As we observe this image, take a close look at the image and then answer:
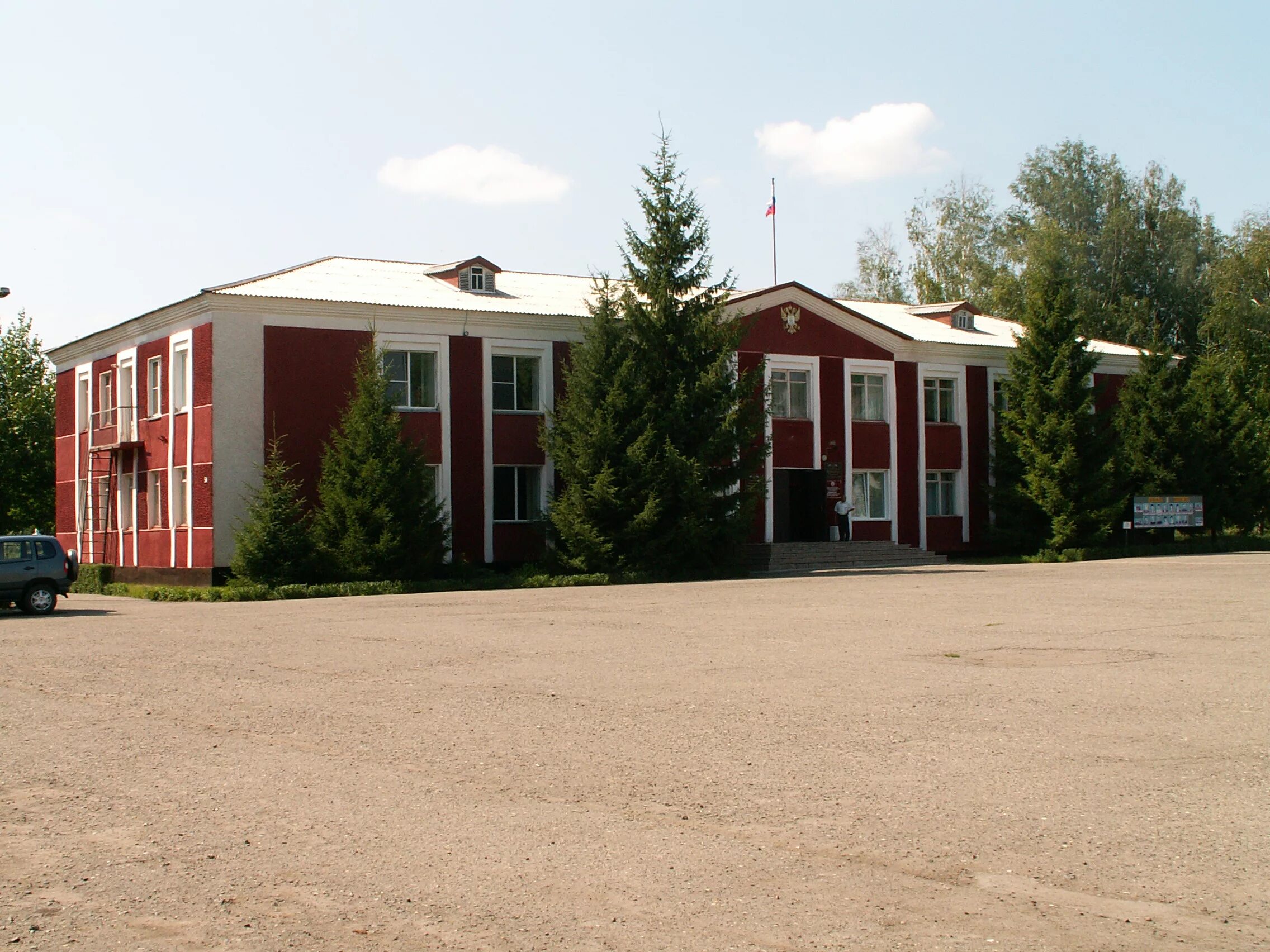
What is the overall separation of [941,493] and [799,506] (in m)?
6.14

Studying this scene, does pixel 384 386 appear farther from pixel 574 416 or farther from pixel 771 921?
pixel 771 921

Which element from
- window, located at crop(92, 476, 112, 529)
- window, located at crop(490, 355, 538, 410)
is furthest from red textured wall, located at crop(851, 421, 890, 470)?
window, located at crop(92, 476, 112, 529)

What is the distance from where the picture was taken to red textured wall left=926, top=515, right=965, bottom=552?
4372 cm

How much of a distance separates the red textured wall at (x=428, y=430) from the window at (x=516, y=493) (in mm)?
2031

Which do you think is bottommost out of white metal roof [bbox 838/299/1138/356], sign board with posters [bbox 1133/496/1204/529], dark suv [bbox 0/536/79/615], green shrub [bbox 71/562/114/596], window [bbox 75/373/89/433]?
green shrub [bbox 71/562/114/596]

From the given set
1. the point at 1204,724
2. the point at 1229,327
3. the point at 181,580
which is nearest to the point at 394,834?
the point at 1204,724

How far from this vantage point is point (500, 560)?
36.3 metres

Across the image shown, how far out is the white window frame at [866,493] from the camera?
4206 cm

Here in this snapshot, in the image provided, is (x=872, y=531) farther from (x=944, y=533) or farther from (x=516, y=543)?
(x=516, y=543)

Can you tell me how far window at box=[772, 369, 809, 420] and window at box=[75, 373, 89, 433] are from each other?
21.8 metres

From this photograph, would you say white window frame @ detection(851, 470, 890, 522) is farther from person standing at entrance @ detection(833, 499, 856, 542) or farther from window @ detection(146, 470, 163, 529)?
window @ detection(146, 470, 163, 529)

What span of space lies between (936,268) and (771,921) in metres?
66.7

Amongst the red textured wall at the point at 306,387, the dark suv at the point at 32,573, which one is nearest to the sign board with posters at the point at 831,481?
the red textured wall at the point at 306,387

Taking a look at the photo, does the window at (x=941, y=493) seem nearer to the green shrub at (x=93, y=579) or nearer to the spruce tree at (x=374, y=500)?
the spruce tree at (x=374, y=500)
